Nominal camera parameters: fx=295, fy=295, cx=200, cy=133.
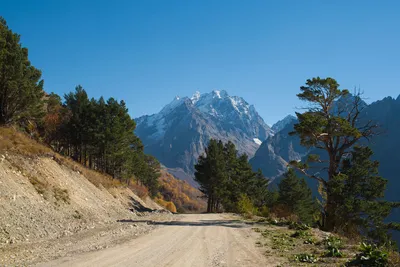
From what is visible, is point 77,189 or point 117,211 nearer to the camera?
point 77,189

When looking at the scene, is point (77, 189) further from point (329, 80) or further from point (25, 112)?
point (329, 80)

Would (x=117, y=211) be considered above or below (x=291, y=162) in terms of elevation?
below

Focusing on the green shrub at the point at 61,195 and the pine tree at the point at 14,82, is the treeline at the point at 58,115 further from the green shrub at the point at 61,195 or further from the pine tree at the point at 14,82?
the green shrub at the point at 61,195

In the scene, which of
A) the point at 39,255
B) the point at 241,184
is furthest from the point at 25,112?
the point at 241,184

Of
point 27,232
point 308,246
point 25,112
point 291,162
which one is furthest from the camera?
point 25,112

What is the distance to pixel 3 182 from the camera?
15047 mm

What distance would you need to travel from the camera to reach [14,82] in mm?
25781

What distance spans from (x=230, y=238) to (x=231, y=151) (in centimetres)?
4343

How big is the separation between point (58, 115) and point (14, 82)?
18.7 meters

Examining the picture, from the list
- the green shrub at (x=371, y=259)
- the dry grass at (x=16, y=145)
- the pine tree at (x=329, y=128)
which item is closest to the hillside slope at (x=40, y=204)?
the dry grass at (x=16, y=145)

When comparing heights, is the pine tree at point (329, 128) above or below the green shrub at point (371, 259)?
above

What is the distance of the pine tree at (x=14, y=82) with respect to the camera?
25594 millimetres

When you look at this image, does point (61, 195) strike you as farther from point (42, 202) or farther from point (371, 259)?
point (371, 259)

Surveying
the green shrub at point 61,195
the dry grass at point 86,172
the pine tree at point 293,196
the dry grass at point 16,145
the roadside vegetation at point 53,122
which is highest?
the roadside vegetation at point 53,122
